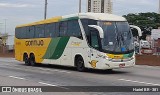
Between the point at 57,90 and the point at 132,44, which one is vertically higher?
the point at 132,44

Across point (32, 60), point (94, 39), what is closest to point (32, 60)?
point (32, 60)

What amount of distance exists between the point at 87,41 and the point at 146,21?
79744 mm

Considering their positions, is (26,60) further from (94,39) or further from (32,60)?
(94,39)

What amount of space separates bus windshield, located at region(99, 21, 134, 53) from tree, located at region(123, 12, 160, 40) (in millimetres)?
76395

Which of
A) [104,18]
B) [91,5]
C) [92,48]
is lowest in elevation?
[92,48]

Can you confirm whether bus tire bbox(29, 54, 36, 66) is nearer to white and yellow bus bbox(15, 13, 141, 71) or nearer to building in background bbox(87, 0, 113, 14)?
white and yellow bus bbox(15, 13, 141, 71)

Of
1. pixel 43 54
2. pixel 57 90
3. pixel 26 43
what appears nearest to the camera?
pixel 57 90

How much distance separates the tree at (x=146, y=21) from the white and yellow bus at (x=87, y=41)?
72536 mm

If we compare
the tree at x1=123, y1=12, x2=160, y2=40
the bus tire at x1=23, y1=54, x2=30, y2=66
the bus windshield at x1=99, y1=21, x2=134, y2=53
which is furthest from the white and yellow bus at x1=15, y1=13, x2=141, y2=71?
the tree at x1=123, y1=12, x2=160, y2=40

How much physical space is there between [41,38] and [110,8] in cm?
2831

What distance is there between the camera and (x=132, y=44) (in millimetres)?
21297

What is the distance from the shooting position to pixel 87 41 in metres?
21.6

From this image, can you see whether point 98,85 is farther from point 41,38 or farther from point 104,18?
point 41,38

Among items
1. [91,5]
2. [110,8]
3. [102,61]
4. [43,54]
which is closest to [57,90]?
[102,61]
